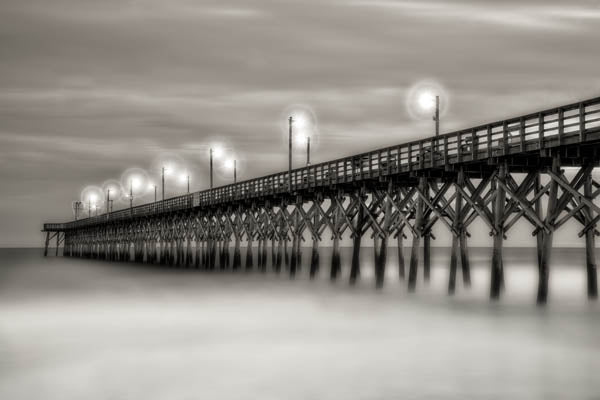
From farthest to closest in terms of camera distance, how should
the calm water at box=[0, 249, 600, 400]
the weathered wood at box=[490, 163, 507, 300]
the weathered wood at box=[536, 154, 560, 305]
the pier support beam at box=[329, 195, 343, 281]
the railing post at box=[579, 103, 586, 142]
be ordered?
the pier support beam at box=[329, 195, 343, 281]
the weathered wood at box=[490, 163, 507, 300]
the weathered wood at box=[536, 154, 560, 305]
the railing post at box=[579, 103, 586, 142]
the calm water at box=[0, 249, 600, 400]

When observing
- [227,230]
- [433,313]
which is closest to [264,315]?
[433,313]

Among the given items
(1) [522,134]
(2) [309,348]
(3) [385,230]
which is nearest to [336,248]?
(3) [385,230]

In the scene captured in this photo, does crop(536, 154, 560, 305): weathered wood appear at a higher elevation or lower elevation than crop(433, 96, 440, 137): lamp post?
lower

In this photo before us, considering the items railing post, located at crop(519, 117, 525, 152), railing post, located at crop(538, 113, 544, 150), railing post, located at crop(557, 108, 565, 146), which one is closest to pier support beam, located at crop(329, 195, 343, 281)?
railing post, located at crop(519, 117, 525, 152)

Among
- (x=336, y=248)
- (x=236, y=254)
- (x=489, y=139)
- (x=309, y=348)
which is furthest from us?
(x=236, y=254)

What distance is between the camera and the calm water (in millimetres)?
14055

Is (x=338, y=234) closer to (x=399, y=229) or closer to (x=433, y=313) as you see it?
(x=399, y=229)

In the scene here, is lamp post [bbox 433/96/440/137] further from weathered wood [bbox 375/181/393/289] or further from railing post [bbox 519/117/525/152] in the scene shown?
railing post [bbox 519/117/525/152]

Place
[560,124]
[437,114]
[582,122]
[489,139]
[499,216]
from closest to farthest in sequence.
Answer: [582,122] < [560,124] < [499,216] < [489,139] < [437,114]

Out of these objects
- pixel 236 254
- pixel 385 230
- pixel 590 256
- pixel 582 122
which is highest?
pixel 582 122

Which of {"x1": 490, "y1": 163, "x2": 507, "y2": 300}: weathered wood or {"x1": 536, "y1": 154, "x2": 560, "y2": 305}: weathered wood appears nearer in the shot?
{"x1": 536, "y1": 154, "x2": 560, "y2": 305}: weathered wood

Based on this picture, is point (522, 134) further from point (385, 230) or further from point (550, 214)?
point (385, 230)

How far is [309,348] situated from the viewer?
1838cm

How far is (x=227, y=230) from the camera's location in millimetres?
54812
